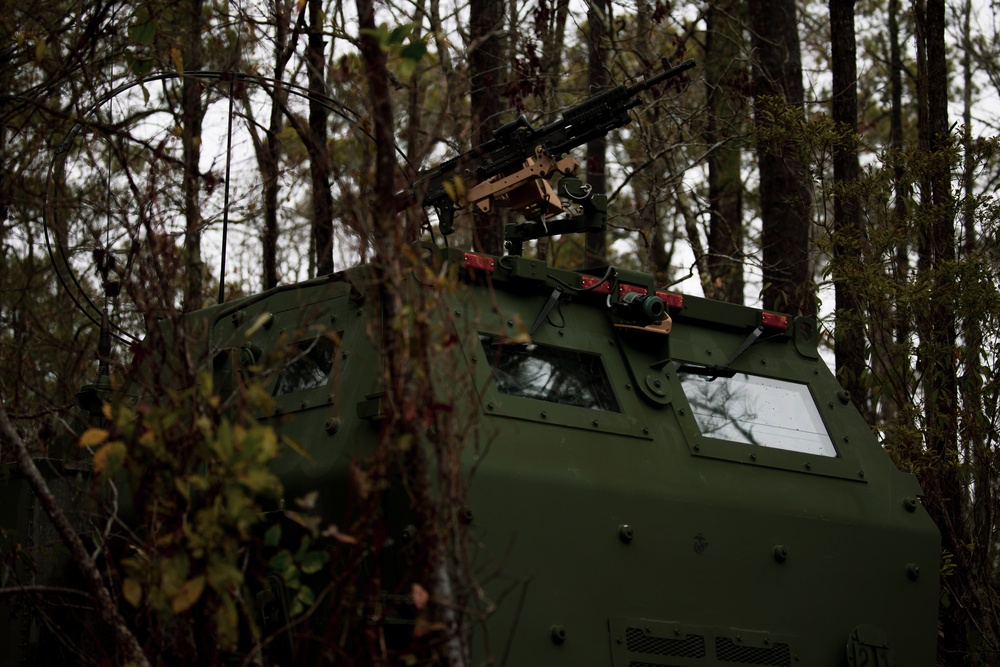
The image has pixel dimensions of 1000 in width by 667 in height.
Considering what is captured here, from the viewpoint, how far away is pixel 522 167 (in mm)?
6488

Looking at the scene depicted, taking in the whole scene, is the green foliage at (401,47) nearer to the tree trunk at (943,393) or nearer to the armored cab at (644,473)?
the armored cab at (644,473)

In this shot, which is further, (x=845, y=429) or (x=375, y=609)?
(x=845, y=429)

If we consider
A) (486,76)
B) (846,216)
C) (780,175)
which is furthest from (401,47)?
(780,175)

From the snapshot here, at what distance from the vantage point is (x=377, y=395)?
16.6 feet

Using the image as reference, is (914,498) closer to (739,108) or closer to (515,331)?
(515,331)

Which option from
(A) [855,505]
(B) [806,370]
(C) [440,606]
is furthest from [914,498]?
(C) [440,606]

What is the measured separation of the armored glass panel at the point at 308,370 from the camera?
5734mm

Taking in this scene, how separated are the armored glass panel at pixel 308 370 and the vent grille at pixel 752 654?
1.97 m

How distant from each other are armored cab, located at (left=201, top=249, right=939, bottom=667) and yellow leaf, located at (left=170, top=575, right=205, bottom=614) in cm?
121

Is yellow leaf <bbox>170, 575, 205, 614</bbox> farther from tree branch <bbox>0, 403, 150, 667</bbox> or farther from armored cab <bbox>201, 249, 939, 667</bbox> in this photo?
armored cab <bbox>201, 249, 939, 667</bbox>

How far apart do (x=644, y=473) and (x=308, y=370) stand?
1506 millimetres

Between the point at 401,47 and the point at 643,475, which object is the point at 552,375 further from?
the point at 401,47

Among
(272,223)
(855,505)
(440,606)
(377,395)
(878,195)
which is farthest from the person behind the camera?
(272,223)

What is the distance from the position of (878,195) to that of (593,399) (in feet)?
11.9
